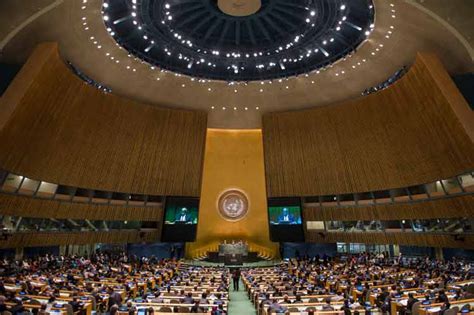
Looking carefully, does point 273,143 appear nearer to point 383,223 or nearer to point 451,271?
point 383,223

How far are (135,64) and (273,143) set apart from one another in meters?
12.5

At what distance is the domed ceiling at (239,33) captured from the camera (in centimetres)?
1941

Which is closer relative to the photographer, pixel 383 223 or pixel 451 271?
pixel 451 271

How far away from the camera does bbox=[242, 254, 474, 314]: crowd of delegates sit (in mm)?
10945

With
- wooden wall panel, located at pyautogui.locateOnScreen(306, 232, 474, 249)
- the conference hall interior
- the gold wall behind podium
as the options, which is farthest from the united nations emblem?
wooden wall panel, located at pyautogui.locateOnScreen(306, 232, 474, 249)

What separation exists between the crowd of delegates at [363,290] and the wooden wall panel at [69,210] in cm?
1251

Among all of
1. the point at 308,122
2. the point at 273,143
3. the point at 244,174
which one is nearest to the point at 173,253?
the point at 244,174

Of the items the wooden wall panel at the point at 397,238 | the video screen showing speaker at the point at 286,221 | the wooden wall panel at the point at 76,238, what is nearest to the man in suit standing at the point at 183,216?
the wooden wall panel at the point at 76,238

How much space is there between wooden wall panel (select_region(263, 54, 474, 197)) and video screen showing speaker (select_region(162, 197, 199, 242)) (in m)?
6.63

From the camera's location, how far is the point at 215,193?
34.0 meters

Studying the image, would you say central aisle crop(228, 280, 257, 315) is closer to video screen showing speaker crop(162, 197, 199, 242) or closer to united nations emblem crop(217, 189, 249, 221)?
video screen showing speaker crop(162, 197, 199, 242)

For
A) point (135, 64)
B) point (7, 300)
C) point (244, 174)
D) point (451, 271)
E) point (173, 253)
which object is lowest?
point (7, 300)

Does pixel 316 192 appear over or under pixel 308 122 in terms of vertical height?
under

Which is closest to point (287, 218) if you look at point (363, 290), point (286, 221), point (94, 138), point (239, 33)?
point (286, 221)
